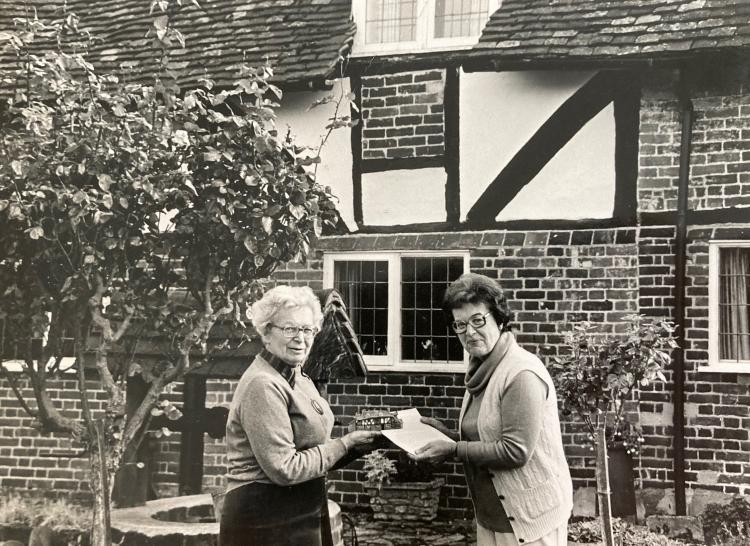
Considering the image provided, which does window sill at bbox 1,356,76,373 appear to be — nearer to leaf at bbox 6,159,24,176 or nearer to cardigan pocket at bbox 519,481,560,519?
Result: leaf at bbox 6,159,24,176

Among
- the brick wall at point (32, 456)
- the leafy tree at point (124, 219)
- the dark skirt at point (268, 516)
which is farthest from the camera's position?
the brick wall at point (32, 456)

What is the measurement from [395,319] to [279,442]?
216cm

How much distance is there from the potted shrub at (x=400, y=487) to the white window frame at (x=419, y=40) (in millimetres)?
2676

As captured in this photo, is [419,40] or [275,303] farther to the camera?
[419,40]

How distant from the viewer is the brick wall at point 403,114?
4641 millimetres

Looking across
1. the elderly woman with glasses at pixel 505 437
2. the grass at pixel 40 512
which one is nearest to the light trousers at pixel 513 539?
the elderly woman with glasses at pixel 505 437

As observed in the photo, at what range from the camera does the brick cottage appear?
420 cm

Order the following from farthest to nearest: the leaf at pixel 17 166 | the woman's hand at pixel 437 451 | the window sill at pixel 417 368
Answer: the window sill at pixel 417 368
the leaf at pixel 17 166
the woman's hand at pixel 437 451

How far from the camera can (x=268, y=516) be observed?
9.21 feet

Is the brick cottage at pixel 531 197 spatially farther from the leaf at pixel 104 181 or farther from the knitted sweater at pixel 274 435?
the knitted sweater at pixel 274 435

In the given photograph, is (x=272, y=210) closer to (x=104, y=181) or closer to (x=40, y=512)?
(x=104, y=181)

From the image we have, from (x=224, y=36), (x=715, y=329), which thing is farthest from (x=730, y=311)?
(x=224, y=36)

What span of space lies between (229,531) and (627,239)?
9.59ft

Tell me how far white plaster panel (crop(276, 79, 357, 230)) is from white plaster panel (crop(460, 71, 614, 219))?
77cm
